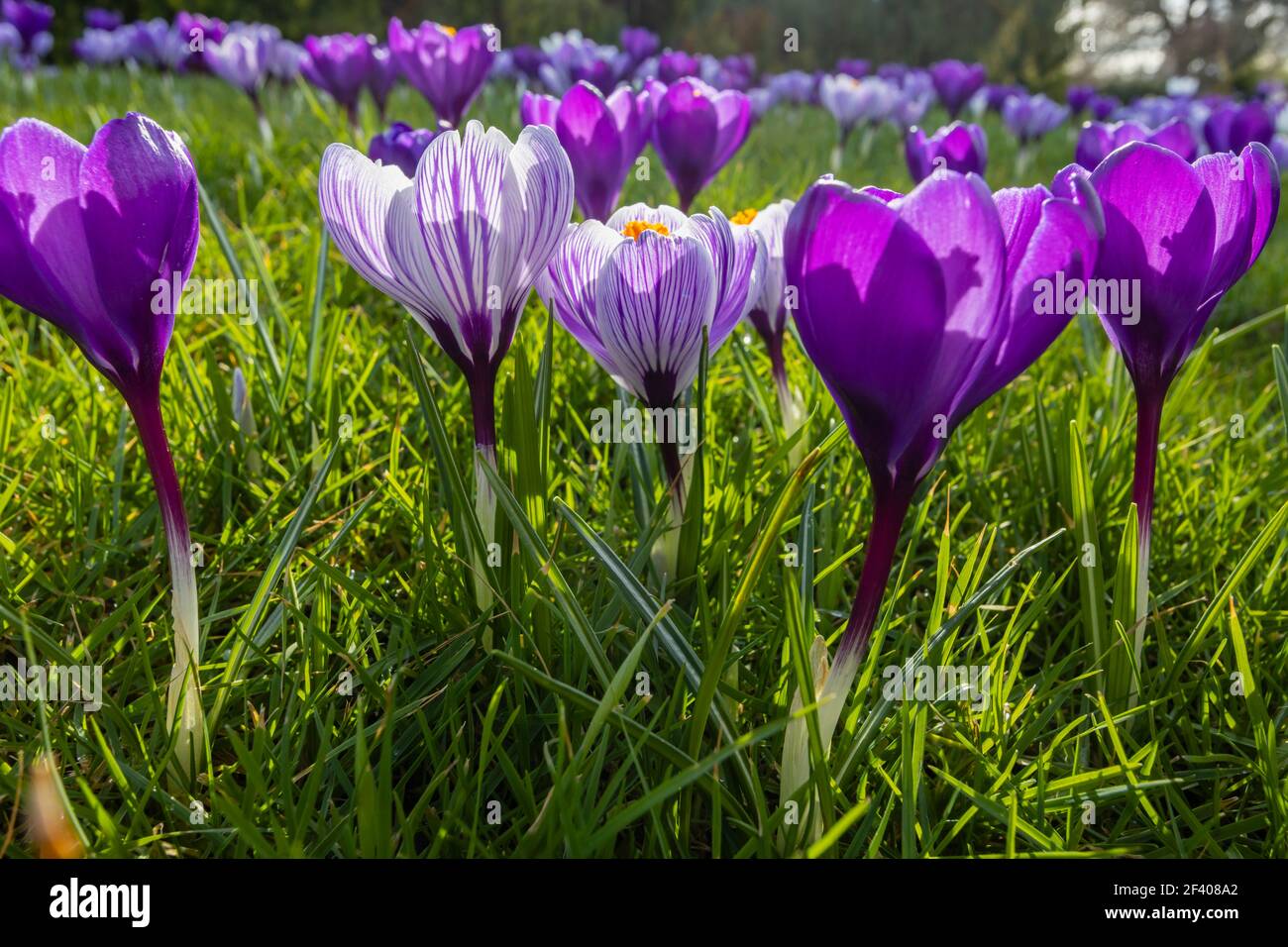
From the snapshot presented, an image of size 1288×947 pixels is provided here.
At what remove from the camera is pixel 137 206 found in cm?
114

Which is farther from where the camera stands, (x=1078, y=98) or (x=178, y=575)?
(x=1078, y=98)

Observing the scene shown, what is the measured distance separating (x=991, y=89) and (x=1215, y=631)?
988 centimetres

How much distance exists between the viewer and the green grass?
49.1 inches

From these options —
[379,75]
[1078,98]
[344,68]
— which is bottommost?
[344,68]

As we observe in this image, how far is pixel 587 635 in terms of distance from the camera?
1.31 metres

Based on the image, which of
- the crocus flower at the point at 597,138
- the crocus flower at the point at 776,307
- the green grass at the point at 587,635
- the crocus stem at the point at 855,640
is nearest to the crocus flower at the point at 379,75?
the green grass at the point at 587,635

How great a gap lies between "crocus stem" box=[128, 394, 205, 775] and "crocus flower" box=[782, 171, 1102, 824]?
836 millimetres

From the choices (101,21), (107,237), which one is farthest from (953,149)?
(101,21)

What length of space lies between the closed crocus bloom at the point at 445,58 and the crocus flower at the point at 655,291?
242 cm

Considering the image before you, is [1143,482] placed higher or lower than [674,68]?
lower

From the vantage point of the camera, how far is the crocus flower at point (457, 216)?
1258 millimetres

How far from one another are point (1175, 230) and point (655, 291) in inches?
27.7

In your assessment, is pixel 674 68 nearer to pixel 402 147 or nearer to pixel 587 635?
pixel 402 147
